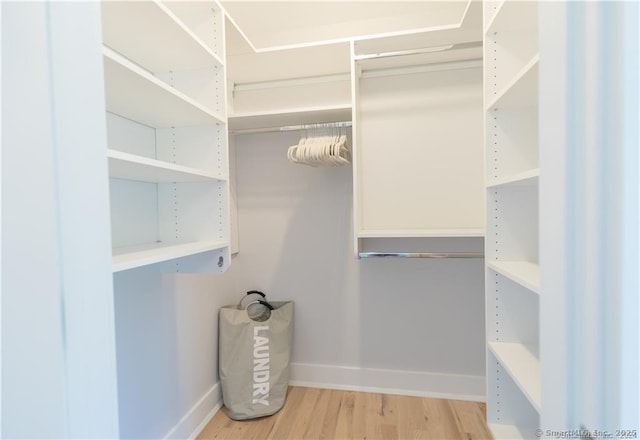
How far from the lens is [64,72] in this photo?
49 cm

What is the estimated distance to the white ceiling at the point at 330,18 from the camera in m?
1.84

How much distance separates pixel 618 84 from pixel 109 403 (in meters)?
0.92

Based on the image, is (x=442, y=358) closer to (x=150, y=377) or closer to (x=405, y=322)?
(x=405, y=322)

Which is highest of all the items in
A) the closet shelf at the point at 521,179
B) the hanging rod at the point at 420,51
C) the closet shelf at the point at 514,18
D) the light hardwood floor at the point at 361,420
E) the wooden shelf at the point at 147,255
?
the hanging rod at the point at 420,51

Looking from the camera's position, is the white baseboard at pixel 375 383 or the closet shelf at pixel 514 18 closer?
the closet shelf at pixel 514 18

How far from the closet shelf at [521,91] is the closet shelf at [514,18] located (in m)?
0.15

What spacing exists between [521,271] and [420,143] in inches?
44.3

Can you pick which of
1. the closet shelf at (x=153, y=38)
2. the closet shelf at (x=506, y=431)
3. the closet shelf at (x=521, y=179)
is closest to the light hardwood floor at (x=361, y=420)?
the closet shelf at (x=506, y=431)

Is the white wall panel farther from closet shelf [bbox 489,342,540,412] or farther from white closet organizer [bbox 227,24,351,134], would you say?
closet shelf [bbox 489,342,540,412]

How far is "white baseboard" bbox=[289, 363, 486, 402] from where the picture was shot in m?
2.00

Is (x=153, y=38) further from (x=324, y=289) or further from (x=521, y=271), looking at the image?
(x=324, y=289)

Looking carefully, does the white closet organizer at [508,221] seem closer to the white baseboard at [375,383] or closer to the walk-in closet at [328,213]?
the walk-in closet at [328,213]

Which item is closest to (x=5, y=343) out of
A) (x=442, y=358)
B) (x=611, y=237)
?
(x=611, y=237)

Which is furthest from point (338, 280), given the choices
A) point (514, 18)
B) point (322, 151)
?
point (514, 18)
